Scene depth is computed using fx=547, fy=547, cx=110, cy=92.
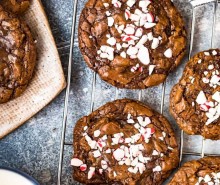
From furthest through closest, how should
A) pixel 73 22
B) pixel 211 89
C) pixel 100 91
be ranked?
pixel 100 91 → pixel 73 22 → pixel 211 89

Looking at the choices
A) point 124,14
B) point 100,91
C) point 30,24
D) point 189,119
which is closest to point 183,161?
point 189,119

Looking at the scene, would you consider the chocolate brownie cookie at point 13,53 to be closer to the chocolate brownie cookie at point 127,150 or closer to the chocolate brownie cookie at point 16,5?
the chocolate brownie cookie at point 16,5

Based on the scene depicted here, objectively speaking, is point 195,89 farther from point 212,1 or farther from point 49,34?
point 49,34

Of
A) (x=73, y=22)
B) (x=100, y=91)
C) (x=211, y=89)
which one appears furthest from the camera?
(x=100, y=91)

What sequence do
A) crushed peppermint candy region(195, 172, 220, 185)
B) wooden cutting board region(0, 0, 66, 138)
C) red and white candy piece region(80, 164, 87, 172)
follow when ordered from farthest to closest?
1. wooden cutting board region(0, 0, 66, 138)
2. red and white candy piece region(80, 164, 87, 172)
3. crushed peppermint candy region(195, 172, 220, 185)

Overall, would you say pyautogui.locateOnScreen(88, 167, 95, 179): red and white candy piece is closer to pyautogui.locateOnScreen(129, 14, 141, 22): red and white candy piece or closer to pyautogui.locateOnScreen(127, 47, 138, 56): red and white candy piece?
pyautogui.locateOnScreen(127, 47, 138, 56): red and white candy piece

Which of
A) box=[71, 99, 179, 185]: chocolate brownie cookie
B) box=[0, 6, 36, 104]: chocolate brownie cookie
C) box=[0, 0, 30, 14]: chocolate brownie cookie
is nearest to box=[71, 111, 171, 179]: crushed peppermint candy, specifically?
box=[71, 99, 179, 185]: chocolate brownie cookie

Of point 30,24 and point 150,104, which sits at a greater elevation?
point 30,24
